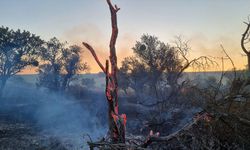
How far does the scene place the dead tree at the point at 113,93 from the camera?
7130mm

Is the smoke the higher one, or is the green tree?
the green tree

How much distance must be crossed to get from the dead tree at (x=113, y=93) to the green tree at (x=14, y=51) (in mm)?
32113

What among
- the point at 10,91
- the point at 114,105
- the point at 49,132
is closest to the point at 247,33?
the point at 114,105

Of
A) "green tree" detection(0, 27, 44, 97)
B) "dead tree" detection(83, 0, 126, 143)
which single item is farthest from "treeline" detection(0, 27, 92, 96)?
"dead tree" detection(83, 0, 126, 143)

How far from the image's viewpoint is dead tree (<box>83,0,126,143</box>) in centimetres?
713

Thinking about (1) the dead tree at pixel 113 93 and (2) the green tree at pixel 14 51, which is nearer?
(1) the dead tree at pixel 113 93

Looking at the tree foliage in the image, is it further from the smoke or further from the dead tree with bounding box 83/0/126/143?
the dead tree with bounding box 83/0/126/143

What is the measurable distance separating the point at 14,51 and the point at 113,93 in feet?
112

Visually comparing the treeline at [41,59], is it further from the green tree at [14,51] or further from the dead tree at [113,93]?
the dead tree at [113,93]

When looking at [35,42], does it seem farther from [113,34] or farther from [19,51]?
[113,34]

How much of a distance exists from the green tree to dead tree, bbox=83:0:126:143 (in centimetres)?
3211

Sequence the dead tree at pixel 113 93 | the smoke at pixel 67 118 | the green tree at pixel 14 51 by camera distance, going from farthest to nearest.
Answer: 1. the green tree at pixel 14 51
2. the smoke at pixel 67 118
3. the dead tree at pixel 113 93

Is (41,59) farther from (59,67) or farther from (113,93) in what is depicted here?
(113,93)

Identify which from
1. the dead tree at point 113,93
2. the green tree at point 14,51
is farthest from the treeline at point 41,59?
the dead tree at point 113,93
